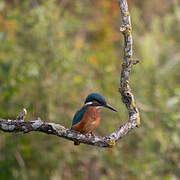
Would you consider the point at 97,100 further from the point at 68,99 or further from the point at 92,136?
the point at 68,99

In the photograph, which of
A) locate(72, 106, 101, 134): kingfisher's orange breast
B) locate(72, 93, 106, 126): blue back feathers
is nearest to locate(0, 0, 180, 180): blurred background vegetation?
locate(72, 93, 106, 126): blue back feathers

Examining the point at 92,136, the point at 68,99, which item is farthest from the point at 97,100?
the point at 68,99

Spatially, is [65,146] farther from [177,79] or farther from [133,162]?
[177,79]

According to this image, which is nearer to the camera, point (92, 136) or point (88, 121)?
point (92, 136)

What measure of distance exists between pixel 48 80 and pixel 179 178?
280 centimetres

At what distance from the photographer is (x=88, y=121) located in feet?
10.1

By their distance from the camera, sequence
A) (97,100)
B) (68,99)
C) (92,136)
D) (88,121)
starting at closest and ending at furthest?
(92,136) < (97,100) < (88,121) < (68,99)

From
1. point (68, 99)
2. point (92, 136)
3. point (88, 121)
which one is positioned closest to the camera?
point (92, 136)

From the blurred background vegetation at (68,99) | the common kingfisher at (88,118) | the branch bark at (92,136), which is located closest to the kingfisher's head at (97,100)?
the common kingfisher at (88,118)

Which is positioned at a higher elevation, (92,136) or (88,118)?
(88,118)

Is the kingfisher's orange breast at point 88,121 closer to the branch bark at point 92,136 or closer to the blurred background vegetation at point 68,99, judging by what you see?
the branch bark at point 92,136

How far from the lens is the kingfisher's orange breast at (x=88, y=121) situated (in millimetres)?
3064

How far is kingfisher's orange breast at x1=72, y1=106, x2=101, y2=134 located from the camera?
306 cm

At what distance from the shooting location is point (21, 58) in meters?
6.11
